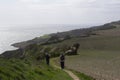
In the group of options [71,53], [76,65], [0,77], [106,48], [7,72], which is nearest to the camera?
[0,77]

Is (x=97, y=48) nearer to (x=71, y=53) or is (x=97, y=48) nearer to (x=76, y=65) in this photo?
(x=71, y=53)

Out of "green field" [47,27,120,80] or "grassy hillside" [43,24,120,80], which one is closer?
"green field" [47,27,120,80]

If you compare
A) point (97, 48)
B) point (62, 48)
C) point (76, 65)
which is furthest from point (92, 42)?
point (76, 65)

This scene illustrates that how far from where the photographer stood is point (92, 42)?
66.9 meters

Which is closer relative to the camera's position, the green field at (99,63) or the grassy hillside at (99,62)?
the green field at (99,63)

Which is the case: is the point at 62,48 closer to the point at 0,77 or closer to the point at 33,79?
the point at 33,79

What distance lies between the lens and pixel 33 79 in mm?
16469

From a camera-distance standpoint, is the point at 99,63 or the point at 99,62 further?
the point at 99,62

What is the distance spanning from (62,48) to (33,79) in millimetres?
38229

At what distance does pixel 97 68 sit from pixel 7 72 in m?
21.4

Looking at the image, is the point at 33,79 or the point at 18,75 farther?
the point at 33,79

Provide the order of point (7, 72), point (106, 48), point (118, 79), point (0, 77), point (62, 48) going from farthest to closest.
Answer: point (106, 48) < point (62, 48) < point (118, 79) < point (7, 72) < point (0, 77)

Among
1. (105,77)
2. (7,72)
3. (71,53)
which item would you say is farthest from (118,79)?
(71,53)

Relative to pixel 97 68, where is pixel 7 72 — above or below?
above
